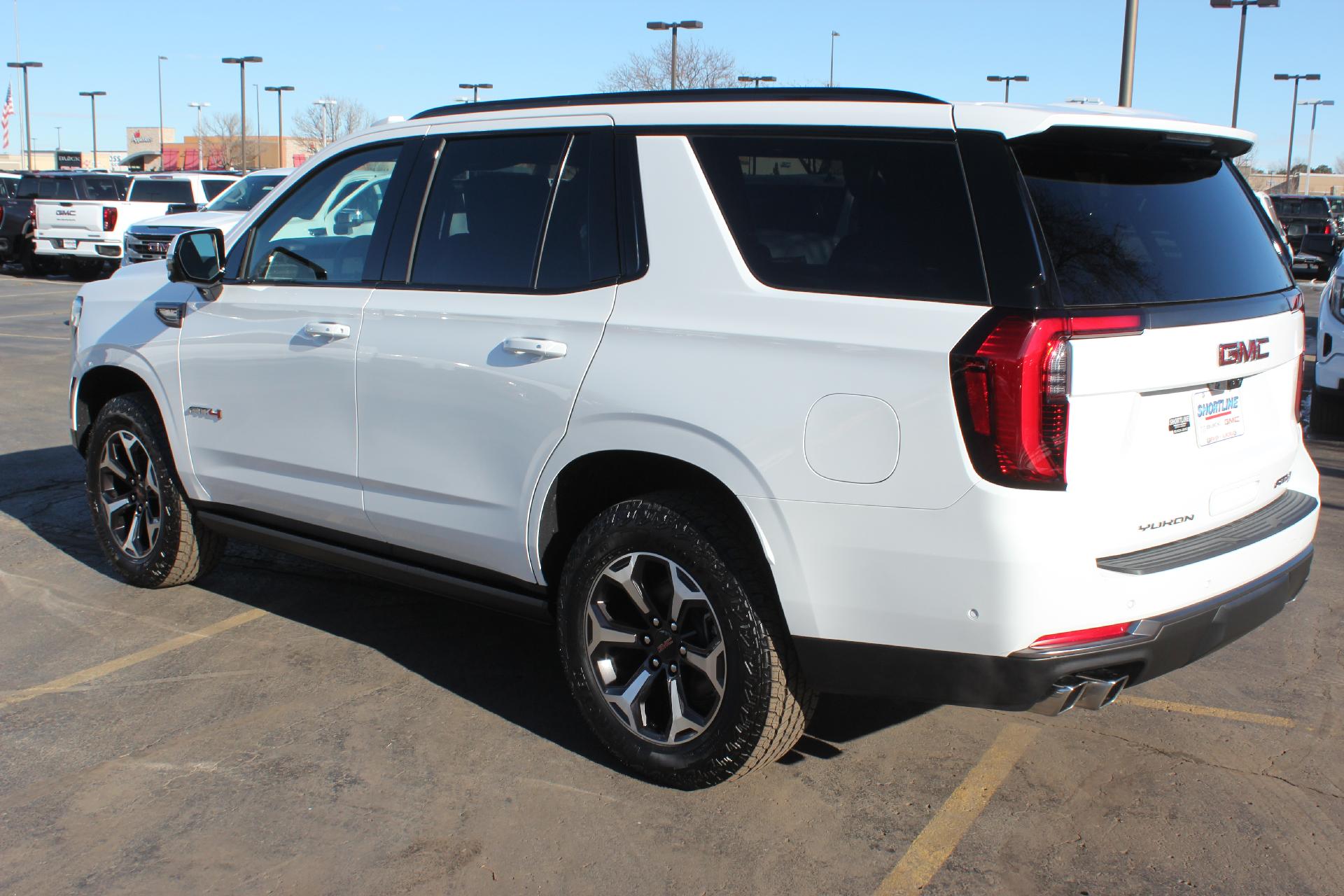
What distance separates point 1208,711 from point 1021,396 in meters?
1.99

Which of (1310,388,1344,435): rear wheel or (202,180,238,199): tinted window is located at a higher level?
(202,180,238,199): tinted window

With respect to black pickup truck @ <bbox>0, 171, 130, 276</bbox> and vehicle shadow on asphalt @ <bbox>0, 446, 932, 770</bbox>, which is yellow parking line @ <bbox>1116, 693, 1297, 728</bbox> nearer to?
vehicle shadow on asphalt @ <bbox>0, 446, 932, 770</bbox>

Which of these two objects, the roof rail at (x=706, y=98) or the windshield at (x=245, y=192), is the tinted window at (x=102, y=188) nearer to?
the windshield at (x=245, y=192)

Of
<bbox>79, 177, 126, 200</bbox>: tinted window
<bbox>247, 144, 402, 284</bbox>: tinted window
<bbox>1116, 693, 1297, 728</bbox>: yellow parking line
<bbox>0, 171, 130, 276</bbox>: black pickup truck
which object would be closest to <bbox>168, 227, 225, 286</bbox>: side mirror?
<bbox>247, 144, 402, 284</bbox>: tinted window

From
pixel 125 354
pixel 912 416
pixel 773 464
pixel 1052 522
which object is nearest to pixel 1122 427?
pixel 1052 522

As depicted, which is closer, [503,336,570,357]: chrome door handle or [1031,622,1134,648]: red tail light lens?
[1031,622,1134,648]: red tail light lens

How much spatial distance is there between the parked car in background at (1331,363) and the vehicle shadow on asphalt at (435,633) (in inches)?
244

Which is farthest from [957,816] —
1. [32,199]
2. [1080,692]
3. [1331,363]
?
[32,199]

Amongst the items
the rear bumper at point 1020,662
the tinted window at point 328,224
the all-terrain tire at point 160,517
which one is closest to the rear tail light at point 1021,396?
the rear bumper at point 1020,662

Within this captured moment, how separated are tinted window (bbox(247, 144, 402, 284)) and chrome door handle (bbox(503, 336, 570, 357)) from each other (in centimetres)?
90

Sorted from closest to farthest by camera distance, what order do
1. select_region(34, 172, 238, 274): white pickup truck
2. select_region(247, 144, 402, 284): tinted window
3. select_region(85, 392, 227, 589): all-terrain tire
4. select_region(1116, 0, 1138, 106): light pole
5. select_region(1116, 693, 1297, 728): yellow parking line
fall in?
select_region(1116, 693, 1297, 728): yellow parking line, select_region(247, 144, 402, 284): tinted window, select_region(85, 392, 227, 589): all-terrain tire, select_region(1116, 0, 1138, 106): light pole, select_region(34, 172, 238, 274): white pickup truck

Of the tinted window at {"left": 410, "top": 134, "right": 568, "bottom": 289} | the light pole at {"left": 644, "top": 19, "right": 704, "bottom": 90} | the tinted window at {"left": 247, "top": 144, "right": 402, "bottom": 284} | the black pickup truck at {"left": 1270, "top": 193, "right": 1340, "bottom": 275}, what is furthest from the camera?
the light pole at {"left": 644, "top": 19, "right": 704, "bottom": 90}

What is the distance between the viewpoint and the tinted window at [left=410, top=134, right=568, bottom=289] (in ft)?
12.8

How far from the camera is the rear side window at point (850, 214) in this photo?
302 cm
